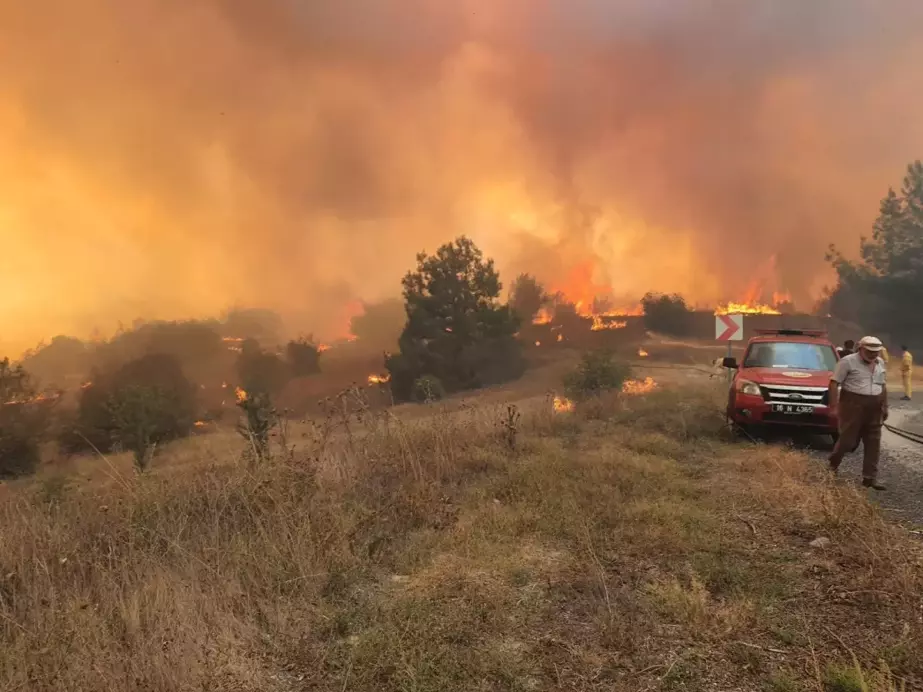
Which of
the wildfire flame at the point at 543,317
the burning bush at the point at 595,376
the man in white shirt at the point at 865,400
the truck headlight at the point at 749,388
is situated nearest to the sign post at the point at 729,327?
the truck headlight at the point at 749,388

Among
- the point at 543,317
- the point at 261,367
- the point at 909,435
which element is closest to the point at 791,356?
the point at 909,435

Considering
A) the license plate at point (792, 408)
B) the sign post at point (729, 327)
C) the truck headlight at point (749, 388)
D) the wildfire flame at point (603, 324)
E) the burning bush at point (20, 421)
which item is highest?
the sign post at point (729, 327)

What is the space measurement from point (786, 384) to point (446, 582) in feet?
25.4

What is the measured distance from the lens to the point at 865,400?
6449mm

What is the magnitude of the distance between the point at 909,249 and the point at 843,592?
4670cm

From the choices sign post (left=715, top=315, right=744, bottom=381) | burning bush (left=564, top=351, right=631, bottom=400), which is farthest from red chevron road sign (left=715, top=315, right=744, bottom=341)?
burning bush (left=564, top=351, right=631, bottom=400)

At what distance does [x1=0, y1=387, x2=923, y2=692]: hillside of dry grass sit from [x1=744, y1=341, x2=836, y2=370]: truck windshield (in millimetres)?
3628

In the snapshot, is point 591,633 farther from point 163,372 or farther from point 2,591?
point 163,372

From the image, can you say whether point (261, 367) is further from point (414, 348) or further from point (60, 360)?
point (414, 348)

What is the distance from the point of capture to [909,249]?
3834 cm

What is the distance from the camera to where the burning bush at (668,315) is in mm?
53844

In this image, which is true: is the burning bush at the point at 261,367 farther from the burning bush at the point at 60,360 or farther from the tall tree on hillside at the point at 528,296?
the tall tree on hillside at the point at 528,296

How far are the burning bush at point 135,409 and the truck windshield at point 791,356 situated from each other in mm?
16206

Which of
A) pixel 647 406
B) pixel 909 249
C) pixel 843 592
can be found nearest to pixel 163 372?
pixel 647 406
